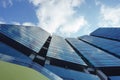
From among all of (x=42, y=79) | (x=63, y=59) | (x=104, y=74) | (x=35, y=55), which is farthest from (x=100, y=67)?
(x=42, y=79)

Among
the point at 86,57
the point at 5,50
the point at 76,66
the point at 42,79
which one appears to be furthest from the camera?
the point at 86,57

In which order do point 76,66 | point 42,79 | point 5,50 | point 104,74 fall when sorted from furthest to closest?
point 76,66 < point 104,74 < point 5,50 < point 42,79

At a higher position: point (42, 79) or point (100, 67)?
point (100, 67)

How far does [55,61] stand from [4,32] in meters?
5.11

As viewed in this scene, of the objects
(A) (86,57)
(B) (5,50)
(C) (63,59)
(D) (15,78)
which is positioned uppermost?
(A) (86,57)

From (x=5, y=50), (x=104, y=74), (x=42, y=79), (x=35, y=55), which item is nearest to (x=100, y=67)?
(x=104, y=74)

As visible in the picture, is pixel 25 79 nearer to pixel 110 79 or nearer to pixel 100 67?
pixel 110 79

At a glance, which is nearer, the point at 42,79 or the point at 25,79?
the point at 25,79

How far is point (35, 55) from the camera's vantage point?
17.0 meters

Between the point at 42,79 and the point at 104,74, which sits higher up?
the point at 104,74

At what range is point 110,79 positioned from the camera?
46.1ft

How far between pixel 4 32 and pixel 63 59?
18.4ft

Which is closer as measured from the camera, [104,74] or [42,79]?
[42,79]

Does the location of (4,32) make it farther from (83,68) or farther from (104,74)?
(104,74)
